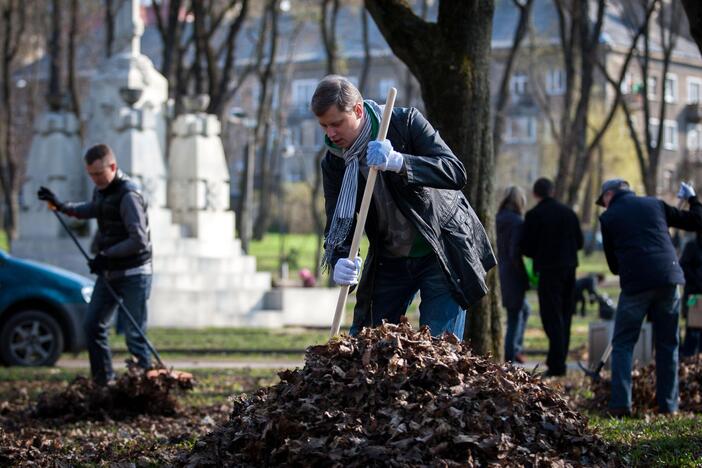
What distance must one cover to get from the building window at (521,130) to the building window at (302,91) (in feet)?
40.3

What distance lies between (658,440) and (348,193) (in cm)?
240

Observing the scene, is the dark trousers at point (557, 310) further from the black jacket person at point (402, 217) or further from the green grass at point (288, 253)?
the green grass at point (288, 253)

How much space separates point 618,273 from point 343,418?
15.8 feet

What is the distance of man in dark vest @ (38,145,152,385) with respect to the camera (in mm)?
10672

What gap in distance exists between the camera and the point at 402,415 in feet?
18.1

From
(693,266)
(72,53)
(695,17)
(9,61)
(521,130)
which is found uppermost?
(521,130)

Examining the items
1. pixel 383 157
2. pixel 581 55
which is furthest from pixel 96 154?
pixel 581 55

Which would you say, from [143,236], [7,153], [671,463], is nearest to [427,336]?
[671,463]

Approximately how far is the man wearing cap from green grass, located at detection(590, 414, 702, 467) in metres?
0.83

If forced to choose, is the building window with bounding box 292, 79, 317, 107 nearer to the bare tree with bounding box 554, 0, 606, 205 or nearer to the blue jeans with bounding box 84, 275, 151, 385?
the bare tree with bounding box 554, 0, 606, 205

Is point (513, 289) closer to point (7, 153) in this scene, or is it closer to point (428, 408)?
point (428, 408)

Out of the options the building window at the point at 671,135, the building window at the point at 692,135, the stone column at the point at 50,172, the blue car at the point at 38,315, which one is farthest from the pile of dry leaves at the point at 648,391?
the building window at the point at 671,135

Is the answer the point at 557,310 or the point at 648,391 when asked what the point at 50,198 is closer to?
the point at 648,391

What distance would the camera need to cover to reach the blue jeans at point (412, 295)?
6480 millimetres
